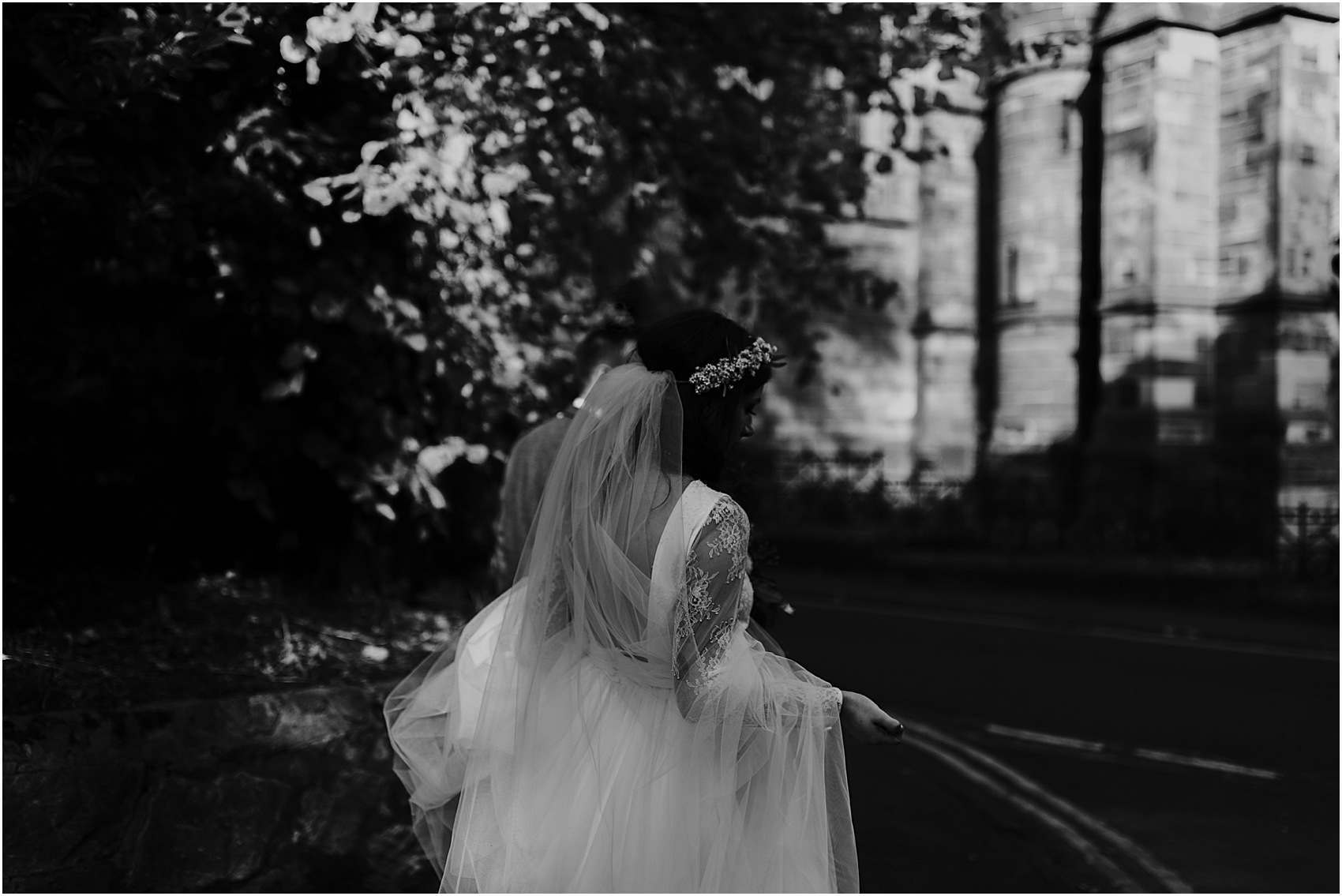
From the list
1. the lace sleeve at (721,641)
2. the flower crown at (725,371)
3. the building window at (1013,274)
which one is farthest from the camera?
the building window at (1013,274)

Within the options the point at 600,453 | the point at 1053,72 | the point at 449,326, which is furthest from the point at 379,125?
the point at 1053,72

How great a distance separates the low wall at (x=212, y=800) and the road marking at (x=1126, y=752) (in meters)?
4.39

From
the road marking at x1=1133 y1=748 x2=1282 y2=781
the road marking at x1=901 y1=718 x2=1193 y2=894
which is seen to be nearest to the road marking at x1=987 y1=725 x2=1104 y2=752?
the road marking at x1=1133 y1=748 x2=1282 y2=781

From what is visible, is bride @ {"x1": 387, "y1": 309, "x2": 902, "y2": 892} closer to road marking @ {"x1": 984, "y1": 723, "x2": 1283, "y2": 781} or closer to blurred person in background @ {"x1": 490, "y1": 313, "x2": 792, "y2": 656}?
blurred person in background @ {"x1": 490, "y1": 313, "x2": 792, "y2": 656}

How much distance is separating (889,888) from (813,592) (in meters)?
9.95

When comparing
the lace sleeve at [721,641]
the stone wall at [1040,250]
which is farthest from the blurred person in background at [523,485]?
the stone wall at [1040,250]

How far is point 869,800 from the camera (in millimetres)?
6023

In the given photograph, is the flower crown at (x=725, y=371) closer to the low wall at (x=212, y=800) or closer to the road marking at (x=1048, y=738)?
the low wall at (x=212, y=800)

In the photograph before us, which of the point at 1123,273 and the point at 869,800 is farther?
the point at 1123,273

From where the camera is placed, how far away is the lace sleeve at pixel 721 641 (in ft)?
9.06

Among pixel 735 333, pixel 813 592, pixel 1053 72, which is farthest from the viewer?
pixel 1053 72

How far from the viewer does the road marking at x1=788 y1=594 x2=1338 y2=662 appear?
35.1 feet

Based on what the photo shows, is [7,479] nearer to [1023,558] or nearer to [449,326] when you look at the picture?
[449,326]

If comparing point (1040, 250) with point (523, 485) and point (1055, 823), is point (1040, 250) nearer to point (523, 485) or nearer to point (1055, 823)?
point (1055, 823)
